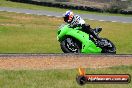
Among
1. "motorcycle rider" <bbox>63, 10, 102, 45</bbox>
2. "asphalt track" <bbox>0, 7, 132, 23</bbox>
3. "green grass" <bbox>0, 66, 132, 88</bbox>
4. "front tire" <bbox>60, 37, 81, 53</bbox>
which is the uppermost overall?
"motorcycle rider" <bbox>63, 10, 102, 45</bbox>

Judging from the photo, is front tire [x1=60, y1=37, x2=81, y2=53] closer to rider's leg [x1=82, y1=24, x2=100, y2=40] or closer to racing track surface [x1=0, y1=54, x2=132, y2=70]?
rider's leg [x1=82, y1=24, x2=100, y2=40]

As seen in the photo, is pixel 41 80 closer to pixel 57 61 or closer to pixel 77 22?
pixel 57 61

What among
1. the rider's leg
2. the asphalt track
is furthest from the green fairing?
the asphalt track

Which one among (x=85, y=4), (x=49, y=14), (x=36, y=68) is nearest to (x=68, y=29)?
(x=36, y=68)

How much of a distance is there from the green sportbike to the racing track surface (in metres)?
1.49

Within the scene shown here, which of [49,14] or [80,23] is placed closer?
[80,23]

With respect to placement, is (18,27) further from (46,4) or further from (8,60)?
(8,60)

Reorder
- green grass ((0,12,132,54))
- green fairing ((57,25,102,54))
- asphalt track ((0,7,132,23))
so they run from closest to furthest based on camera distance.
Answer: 1. green fairing ((57,25,102,54))
2. green grass ((0,12,132,54))
3. asphalt track ((0,7,132,23))

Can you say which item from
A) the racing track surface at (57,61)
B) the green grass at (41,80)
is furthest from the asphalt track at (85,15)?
the green grass at (41,80)

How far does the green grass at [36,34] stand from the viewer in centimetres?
1972

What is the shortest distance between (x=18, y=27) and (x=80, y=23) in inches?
698

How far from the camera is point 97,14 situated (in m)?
41.5

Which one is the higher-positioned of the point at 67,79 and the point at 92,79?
the point at 92,79

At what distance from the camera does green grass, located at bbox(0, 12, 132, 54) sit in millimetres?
19722
